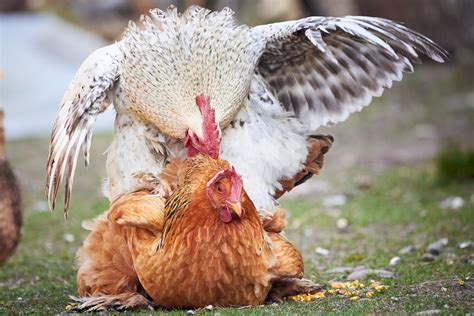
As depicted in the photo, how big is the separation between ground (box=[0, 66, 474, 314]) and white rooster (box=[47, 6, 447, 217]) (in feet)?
3.14

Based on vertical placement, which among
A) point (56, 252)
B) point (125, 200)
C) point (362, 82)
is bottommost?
point (56, 252)

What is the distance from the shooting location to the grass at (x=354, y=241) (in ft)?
17.1

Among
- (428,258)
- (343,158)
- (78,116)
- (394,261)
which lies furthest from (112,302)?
(343,158)

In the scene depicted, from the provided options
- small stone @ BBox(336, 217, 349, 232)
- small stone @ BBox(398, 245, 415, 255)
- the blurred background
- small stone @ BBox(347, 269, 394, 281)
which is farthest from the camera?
small stone @ BBox(336, 217, 349, 232)

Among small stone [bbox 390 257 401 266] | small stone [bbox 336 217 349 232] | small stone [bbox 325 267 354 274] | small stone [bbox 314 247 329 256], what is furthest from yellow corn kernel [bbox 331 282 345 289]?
small stone [bbox 336 217 349 232]

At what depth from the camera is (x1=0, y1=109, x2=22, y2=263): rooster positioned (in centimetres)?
685

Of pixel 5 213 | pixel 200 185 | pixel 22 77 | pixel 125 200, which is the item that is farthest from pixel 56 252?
pixel 22 77

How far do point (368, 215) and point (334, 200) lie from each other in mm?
881

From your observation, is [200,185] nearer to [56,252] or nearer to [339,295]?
[339,295]

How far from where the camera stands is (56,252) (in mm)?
7766

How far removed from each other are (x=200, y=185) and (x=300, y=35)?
1455 mm

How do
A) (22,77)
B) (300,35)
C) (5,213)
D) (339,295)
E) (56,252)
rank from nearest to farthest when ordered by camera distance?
(339,295), (300,35), (5,213), (56,252), (22,77)

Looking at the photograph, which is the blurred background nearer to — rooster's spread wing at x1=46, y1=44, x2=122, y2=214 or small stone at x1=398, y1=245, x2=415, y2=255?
small stone at x1=398, y1=245, x2=415, y2=255

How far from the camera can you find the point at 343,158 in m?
11.4
